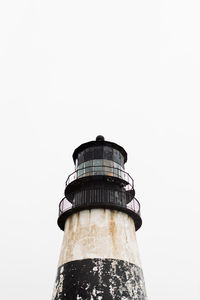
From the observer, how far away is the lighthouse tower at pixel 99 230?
41.2ft

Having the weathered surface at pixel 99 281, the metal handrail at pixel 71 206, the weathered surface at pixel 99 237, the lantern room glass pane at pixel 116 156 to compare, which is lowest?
the weathered surface at pixel 99 281

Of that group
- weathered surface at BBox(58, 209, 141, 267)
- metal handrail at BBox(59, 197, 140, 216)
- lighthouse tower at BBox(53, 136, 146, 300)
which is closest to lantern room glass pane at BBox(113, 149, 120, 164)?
lighthouse tower at BBox(53, 136, 146, 300)

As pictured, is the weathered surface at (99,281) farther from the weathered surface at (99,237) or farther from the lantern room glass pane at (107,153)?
the lantern room glass pane at (107,153)

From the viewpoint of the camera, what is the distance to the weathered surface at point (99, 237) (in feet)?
44.1

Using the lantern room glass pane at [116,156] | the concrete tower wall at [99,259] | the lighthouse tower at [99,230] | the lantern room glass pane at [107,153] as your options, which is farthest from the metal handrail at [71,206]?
the lantern room glass pane at [107,153]

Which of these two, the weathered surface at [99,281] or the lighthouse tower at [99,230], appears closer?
the weathered surface at [99,281]

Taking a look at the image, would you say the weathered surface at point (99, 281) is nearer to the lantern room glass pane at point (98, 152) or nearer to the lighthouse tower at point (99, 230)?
the lighthouse tower at point (99, 230)

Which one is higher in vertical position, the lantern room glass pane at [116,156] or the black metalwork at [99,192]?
the lantern room glass pane at [116,156]

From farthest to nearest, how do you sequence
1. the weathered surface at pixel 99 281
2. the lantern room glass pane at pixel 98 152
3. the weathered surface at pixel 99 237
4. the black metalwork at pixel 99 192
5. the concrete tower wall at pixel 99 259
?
the lantern room glass pane at pixel 98 152 < the black metalwork at pixel 99 192 < the weathered surface at pixel 99 237 < the concrete tower wall at pixel 99 259 < the weathered surface at pixel 99 281

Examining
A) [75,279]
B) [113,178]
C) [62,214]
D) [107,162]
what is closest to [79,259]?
[75,279]

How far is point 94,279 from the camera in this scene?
40.8ft

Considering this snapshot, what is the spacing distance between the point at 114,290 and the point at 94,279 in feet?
2.93

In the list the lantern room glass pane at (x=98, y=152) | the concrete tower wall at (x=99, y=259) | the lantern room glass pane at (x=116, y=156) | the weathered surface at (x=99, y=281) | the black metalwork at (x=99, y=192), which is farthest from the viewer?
the lantern room glass pane at (x=116, y=156)

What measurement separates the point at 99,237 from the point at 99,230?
0.33 metres
